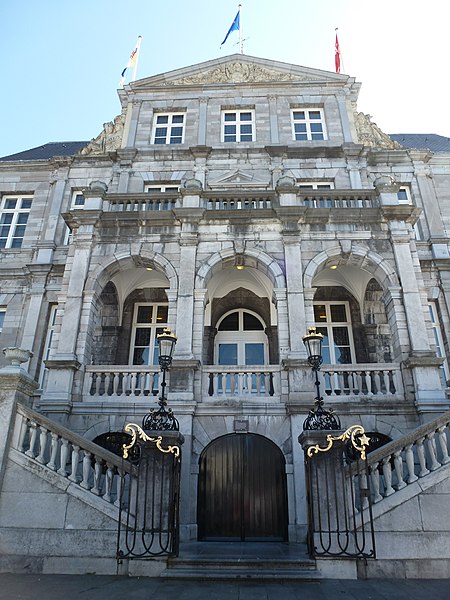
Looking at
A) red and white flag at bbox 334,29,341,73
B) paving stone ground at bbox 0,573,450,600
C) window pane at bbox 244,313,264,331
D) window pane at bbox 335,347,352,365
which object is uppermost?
red and white flag at bbox 334,29,341,73

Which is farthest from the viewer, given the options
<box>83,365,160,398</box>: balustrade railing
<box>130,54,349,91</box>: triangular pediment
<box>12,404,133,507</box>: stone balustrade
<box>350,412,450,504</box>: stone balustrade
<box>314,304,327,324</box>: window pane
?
<box>130,54,349,91</box>: triangular pediment

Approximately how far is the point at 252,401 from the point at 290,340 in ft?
6.51

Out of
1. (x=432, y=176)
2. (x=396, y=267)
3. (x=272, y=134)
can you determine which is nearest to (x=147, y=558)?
(x=396, y=267)

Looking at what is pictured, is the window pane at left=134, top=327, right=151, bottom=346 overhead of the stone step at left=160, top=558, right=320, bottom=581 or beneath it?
overhead

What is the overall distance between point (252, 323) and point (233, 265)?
13.0ft

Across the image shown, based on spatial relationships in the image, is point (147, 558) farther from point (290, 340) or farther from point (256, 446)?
point (290, 340)

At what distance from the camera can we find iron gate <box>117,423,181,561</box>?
7340 mm

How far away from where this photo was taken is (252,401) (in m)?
11.3

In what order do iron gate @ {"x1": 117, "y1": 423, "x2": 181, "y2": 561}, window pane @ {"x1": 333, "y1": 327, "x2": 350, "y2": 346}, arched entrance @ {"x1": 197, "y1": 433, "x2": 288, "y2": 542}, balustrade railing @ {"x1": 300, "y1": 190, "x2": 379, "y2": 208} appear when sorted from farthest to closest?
1. window pane @ {"x1": 333, "y1": 327, "x2": 350, "y2": 346}
2. balustrade railing @ {"x1": 300, "y1": 190, "x2": 379, "y2": 208}
3. arched entrance @ {"x1": 197, "y1": 433, "x2": 288, "y2": 542}
4. iron gate @ {"x1": 117, "y1": 423, "x2": 181, "y2": 561}

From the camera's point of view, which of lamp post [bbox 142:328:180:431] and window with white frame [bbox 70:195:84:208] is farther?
window with white frame [bbox 70:195:84:208]

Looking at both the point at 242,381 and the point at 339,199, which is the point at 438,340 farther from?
the point at 242,381

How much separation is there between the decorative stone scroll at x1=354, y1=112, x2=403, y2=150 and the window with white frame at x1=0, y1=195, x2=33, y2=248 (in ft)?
51.6

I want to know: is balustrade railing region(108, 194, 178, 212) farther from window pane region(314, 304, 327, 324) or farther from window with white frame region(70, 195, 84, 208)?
window pane region(314, 304, 327, 324)

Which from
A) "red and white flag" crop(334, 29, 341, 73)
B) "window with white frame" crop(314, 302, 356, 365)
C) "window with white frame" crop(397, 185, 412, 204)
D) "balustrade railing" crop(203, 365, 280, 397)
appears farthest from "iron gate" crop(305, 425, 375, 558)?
"red and white flag" crop(334, 29, 341, 73)
